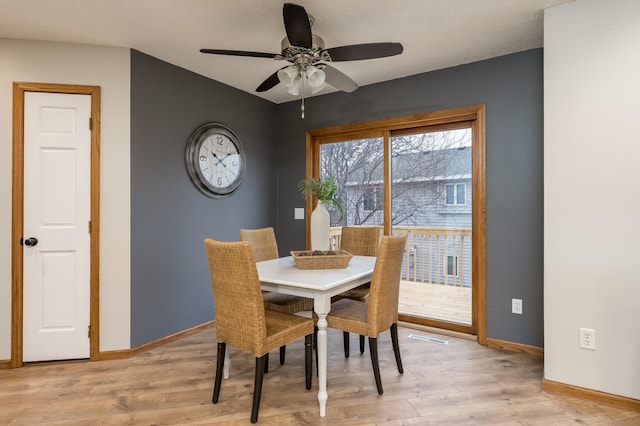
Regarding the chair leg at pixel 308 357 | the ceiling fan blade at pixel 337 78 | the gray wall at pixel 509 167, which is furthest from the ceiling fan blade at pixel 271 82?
the chair leg at pixel 308 357

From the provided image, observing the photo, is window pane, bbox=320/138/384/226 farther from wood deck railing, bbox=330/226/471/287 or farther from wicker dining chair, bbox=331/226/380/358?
wicker dining chair, bbox=331/226/380/358

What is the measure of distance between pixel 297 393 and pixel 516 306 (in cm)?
191

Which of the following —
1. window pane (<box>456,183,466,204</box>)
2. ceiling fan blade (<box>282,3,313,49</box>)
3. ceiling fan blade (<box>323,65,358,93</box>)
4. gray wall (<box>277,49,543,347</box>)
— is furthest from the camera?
window pane (<box>456,183,466,204</box>)

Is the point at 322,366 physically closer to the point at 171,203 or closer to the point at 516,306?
the point at 516,306

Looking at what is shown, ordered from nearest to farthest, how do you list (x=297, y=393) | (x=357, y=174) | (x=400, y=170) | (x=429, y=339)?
(x=297, y=393), (x=429, y=339), (x=400, y=170), (x=357, y=174)

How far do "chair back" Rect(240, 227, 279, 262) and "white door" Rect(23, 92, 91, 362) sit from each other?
4.01ft

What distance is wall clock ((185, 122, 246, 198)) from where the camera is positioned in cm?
330

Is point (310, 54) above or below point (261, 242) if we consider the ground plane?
above

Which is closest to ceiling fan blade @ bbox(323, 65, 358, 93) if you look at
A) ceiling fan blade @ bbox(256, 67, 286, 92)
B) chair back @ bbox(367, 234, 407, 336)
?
ceiling fan blade @ bbox(256, 67, 286, 92)

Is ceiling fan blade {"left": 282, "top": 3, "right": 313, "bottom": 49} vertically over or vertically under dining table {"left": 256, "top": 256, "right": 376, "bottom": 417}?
over

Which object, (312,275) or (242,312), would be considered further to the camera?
(312,275)

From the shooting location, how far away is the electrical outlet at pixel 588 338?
209 centimetres

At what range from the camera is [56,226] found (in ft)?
8.75

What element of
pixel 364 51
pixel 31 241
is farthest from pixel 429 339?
pixel 31 241
